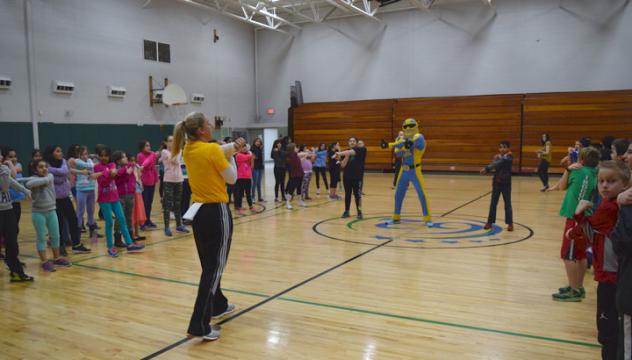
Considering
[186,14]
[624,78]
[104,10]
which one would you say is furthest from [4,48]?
[624,78]

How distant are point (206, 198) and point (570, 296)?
12.4 feet

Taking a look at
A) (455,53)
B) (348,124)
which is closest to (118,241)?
(348,124)

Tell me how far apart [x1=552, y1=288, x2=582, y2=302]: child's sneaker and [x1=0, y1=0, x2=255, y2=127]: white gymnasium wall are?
15.3 meters

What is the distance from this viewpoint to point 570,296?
4848mm

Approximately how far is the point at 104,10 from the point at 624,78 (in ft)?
64.1

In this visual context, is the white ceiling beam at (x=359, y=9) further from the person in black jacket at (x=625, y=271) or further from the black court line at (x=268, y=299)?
the person in black jacket at (x=625, y=271)

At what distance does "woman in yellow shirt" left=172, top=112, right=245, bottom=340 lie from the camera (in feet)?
12.4

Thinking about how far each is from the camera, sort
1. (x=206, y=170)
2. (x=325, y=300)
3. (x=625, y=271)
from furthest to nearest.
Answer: (x=325, y=300) → (x=206, y=170) → (x=625, y=271)

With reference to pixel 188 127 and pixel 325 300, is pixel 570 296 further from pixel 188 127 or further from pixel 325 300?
pixel 188 127

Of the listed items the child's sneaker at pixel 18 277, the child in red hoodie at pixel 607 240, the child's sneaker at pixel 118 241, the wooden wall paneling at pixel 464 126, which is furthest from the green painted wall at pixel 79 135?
the child in red hoodie at pixel 607 240

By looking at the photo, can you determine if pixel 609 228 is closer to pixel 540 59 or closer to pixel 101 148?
pixel 101 148

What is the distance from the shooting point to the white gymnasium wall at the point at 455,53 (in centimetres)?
1845

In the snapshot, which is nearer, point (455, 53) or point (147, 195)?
point (147, 195)

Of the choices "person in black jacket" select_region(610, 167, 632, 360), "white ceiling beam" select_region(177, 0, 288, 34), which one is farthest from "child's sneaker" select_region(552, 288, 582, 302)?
"white ceiling beam" select_region(177, 0, 288, 34)
